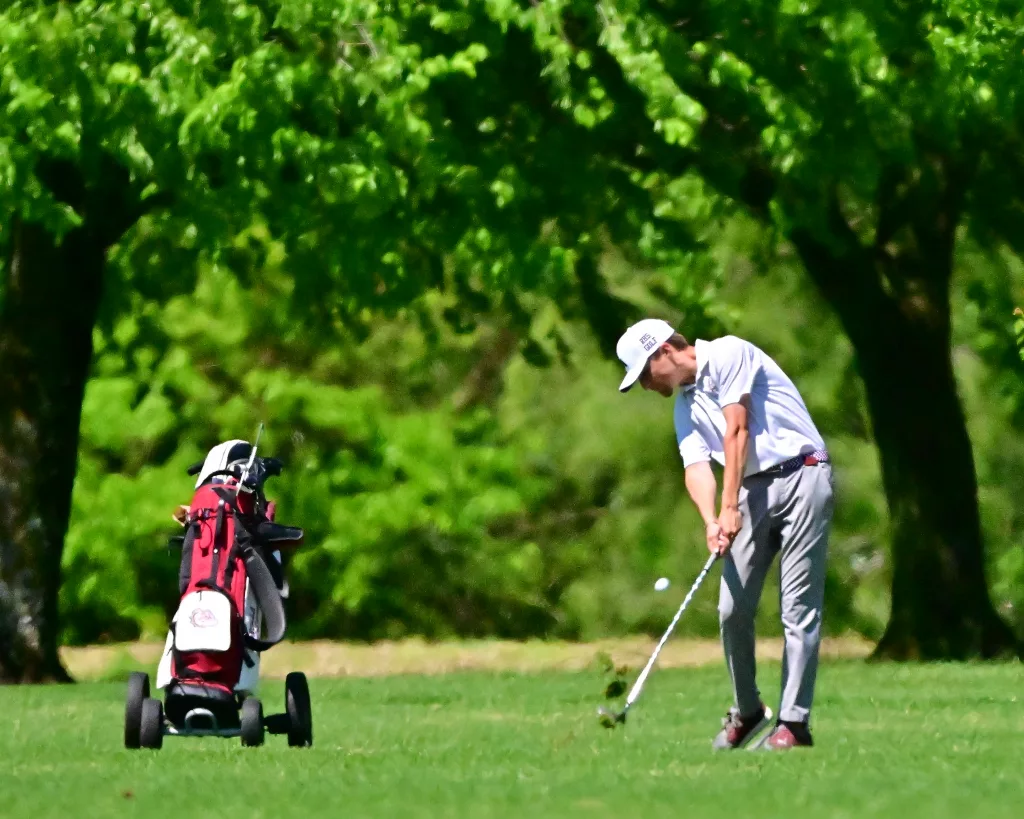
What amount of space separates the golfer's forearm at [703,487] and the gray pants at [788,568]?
17 cm

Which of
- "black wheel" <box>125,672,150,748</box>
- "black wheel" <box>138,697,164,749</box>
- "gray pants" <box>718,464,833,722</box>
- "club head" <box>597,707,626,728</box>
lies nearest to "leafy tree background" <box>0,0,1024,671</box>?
"club head" <box>597,707,626,728</box>

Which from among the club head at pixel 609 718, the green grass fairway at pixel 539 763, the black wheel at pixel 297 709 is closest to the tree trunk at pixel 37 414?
the green grass fairway at pixel 539 763

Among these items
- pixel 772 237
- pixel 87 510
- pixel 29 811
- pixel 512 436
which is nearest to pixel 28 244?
pixel 772 237

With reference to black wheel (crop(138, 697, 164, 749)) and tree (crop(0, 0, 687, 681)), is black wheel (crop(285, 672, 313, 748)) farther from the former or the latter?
tree (crop(0, 0, 687, 681))

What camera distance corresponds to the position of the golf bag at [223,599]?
11.0 metres

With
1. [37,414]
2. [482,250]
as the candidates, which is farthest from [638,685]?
[37,414]

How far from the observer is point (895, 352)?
22.0 m

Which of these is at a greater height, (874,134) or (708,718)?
(874,134)

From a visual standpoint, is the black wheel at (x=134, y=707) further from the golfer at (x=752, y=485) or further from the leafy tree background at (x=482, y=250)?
the leafy tree background at (x=482, y=250)

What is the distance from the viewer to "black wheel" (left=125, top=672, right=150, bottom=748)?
→ 1113 cm

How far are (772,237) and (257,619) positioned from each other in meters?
11.4

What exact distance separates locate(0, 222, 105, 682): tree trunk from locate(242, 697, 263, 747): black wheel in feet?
29.4

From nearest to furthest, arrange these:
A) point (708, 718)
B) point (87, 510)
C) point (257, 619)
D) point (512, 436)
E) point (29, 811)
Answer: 1. point (29, 811)
2. point (257, 619)
3. point (708, 718)
4. point (87, 510)
5. point (512, 436)

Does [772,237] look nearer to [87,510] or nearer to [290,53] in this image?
[290,53]
